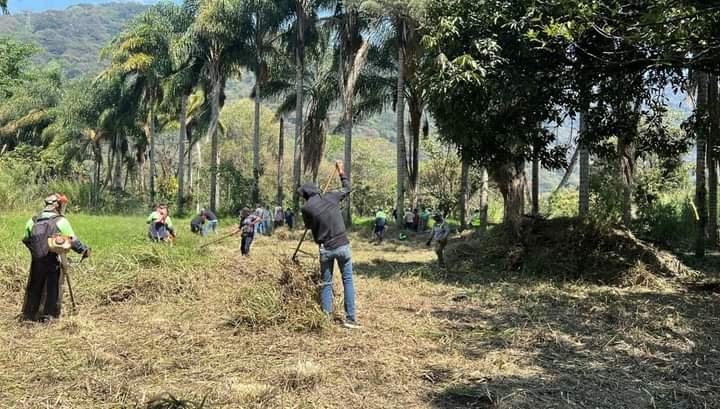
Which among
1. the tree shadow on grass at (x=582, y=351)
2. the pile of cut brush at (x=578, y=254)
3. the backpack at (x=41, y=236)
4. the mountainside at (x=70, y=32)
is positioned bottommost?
the tree shadow on grass at (x=582, y=351)

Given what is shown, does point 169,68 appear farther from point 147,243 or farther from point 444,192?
point 147,243

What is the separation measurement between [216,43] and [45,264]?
23.7 meters

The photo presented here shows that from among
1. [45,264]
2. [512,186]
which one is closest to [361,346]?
[45,264]

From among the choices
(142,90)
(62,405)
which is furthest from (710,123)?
(142,90)

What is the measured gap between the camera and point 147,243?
993 centimetres

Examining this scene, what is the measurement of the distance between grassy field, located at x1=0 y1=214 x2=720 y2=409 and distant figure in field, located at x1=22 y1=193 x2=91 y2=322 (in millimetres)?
245

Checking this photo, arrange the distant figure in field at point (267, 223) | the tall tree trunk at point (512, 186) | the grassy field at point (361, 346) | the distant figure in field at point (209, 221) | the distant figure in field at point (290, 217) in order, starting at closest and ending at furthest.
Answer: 1. the grassy field at point (361, 346)
2. the tall tree trunk at point (512, 186)
3. the distant figure in field at point (209, 221)
4. the distant figure in field at point (267, 223)
5. the distant figure in field at point (290, 217)

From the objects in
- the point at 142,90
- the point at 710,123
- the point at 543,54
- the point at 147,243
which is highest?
the point at 142,90

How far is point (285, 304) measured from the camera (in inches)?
263

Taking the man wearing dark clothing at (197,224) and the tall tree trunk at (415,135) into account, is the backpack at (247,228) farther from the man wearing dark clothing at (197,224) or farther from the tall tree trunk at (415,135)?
the tall tree trunk at (415,135)

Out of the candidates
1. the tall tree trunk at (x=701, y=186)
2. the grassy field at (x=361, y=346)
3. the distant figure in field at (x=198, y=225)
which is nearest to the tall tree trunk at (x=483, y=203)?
the tall tree trunk at (x=701, y=186)

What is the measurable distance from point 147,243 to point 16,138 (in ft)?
154

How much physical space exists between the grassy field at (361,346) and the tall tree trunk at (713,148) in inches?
173

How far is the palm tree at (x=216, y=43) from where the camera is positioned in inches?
1062
